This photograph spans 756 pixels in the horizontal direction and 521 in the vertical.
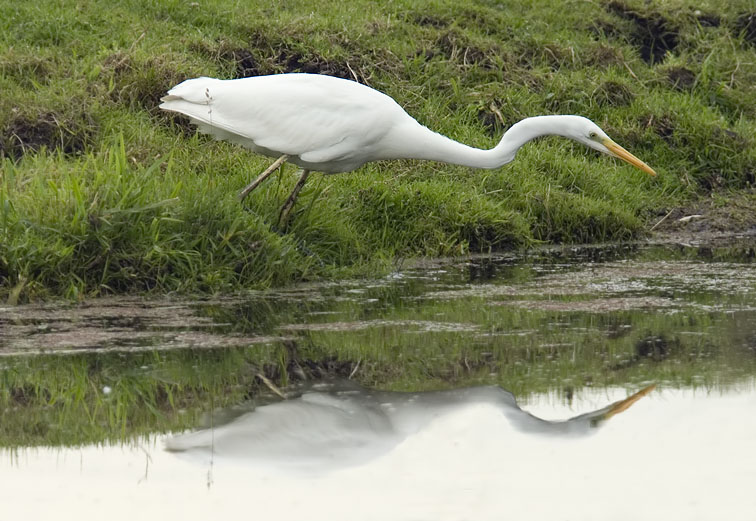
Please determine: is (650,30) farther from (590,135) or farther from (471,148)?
(471,148)

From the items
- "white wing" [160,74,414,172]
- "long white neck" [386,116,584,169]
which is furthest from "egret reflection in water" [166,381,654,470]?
"long white neck" [386,116,584,169]

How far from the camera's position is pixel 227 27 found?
10.3 m

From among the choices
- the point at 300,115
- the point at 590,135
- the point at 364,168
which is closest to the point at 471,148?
the point at 590,135

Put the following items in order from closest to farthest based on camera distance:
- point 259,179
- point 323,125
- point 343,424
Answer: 1. point 343,424
2. point 323,125
3. point 259,179

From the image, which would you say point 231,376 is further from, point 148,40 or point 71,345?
point 148,40

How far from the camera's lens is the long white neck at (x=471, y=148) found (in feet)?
24.2

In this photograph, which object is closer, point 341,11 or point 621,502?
point 621,502

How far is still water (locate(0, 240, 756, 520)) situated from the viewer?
3.59 meters

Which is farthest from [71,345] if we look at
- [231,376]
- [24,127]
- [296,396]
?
[24,127]

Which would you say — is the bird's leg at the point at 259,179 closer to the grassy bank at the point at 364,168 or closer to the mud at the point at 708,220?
the grassy bank at the point at 364,168

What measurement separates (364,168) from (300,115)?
68.7 inches

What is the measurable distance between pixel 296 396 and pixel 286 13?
21.6 ft

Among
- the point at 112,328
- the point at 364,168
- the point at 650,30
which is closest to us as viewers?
the point at 112,328

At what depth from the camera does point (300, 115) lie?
24.1 feet
